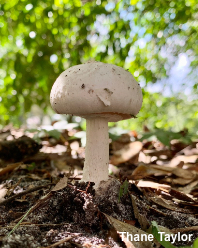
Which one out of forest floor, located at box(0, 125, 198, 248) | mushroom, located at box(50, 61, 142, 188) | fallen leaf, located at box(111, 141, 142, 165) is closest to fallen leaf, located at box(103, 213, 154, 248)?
forest floor, located at box(0, 125, 198, 248)

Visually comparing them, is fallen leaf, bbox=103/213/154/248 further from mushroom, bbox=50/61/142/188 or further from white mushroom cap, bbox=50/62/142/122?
white mushroom cap, bbox=50/62/142/122

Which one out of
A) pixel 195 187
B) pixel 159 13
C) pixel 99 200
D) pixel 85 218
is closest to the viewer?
pixel 85 218

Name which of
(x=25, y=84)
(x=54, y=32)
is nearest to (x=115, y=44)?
(x=54, y=32)

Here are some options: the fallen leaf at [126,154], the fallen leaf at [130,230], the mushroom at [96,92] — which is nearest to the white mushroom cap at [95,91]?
the mushroom at [96,92]

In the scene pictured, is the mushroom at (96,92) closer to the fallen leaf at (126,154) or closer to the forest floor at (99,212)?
the forest floor at (99,212)

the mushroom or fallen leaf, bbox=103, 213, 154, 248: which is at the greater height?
the mushroom

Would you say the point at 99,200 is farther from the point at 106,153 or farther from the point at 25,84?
the point at 25,84

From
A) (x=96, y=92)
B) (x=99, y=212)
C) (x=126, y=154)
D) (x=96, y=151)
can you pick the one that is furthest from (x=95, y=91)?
(x=126, y=154)
